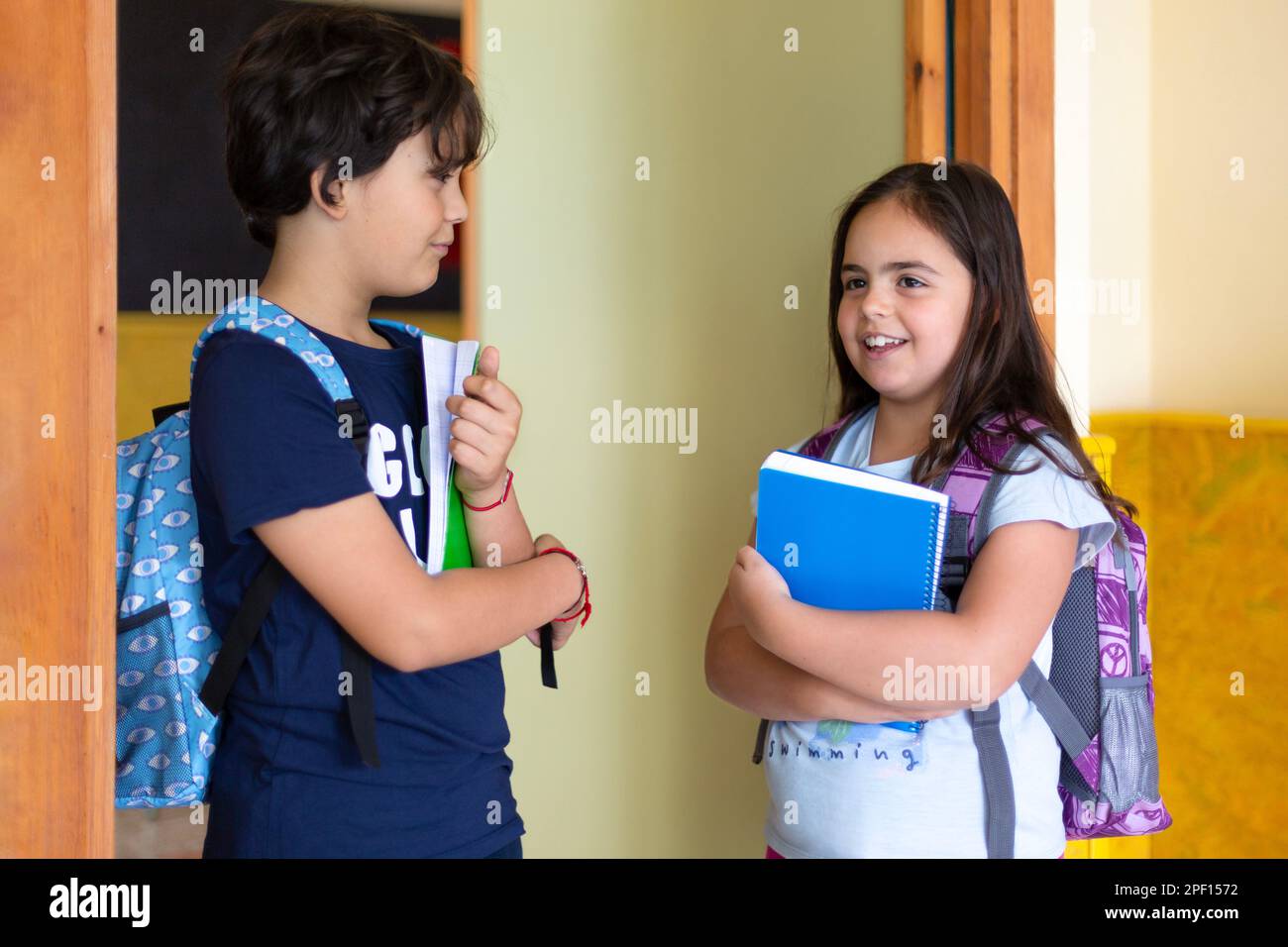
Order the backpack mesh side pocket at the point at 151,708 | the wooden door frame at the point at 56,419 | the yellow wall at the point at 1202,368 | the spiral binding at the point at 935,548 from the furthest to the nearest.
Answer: the yellow wall at the point at 1202,368, the spiral binding at the point at 935,548, the backpack mesh side pocket at the point at 151,708, the wooden door frame at the point at 56,419

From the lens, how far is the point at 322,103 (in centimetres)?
106

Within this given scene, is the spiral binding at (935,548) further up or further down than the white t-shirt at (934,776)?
further up

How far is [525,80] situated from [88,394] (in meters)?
1.20

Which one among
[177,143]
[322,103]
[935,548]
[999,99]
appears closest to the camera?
[322,103]

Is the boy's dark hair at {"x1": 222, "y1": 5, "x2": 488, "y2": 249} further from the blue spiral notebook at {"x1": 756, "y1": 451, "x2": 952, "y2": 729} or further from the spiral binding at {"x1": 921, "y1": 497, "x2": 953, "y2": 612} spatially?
the spiral binding at {"x1": 921, "y1": 497, "x2": 953, "y2": 612}

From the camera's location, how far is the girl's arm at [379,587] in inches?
38.0

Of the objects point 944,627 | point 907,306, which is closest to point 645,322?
point 907,306

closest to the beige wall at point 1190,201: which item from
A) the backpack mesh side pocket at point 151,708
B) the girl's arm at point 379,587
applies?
the girl's arm at point 379,587

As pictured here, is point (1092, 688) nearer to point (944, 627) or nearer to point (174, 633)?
point (944, 627)

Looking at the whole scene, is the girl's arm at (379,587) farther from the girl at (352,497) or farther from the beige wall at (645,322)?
the beige wall at (645,322)

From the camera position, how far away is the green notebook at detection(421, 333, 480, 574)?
109cm

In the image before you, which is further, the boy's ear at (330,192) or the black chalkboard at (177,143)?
the black chalkboard at (177,143)

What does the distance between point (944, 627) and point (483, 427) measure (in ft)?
1.57
